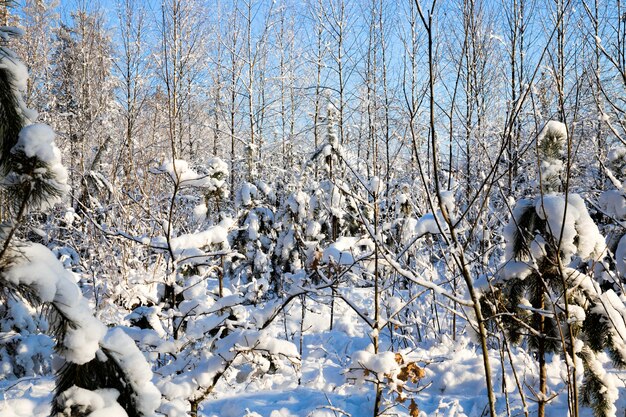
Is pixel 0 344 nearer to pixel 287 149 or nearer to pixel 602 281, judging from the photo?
pixel 602 281

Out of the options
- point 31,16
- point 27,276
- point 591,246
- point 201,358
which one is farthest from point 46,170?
point 31,16

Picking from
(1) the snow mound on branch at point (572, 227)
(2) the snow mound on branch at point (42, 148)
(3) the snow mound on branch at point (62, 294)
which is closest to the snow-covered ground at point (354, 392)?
(1) the snow mound on branch at point (572, 227)

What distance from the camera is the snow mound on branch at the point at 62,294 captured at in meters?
1.28

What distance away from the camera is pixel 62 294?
4.44 ft

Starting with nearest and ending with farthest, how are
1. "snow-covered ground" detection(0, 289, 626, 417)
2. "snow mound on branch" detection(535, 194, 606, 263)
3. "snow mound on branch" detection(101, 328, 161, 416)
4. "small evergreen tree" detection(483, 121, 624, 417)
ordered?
"snow mound on branch" detection(101, 328, 161, 416), "snow mound on branch" detection(535, 194, 606, 263), "small evergreen tree" detection(483, 121, 624, 417), "snow-covered ground" detection(0, 289, 626, 417)

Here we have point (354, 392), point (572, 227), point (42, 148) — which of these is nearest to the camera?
point (42, 148)

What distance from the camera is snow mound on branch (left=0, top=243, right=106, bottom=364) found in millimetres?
1276

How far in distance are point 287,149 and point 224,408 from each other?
34.8ft

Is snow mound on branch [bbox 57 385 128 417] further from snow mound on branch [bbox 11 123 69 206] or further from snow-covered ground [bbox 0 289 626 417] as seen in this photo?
snow-covered ground [bbox 0 289 626 417]

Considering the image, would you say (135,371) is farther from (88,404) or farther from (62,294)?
(62,294)

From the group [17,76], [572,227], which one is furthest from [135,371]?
[572,227]

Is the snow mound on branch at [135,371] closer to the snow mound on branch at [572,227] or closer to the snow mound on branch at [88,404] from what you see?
the snow mound on branch at [88,404]

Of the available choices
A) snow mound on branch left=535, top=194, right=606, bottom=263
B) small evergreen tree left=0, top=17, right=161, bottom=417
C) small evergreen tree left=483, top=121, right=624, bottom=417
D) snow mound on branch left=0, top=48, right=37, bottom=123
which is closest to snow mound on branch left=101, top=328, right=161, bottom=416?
small evergreen tree left=0, top=17, right=161, bottom=417

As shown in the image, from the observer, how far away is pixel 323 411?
3.92m
